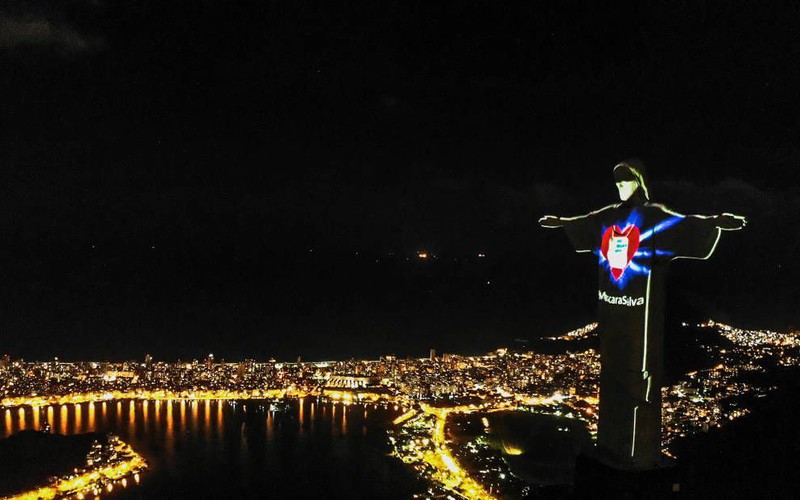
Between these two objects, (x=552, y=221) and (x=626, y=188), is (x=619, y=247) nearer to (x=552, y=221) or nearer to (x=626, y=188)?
(x=626, y=188)

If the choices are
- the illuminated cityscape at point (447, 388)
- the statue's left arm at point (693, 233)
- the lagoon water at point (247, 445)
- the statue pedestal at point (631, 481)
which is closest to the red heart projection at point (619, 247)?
the statue's left arm at point (693, 233)

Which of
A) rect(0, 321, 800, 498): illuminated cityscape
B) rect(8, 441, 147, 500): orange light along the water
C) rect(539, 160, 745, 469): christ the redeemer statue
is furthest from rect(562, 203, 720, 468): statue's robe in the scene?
rect(8, 441, 147, 500): orange light along the water

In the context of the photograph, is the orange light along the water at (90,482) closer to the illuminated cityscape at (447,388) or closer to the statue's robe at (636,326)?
the illuminated cityscape at (447,388)

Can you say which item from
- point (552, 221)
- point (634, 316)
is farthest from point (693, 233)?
point (552, 221)

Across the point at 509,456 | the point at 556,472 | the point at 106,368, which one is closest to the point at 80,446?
the point at 509,456

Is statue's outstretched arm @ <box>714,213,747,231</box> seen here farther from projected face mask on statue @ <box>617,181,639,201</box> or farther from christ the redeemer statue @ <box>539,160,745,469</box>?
projected face mask on statue @ <box>617,181,639,201</box>

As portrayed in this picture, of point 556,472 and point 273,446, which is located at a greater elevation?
point 556,472

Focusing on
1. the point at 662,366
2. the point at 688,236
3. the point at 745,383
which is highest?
the point at 688,236

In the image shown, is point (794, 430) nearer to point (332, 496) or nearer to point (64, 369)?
point (332, 496)
